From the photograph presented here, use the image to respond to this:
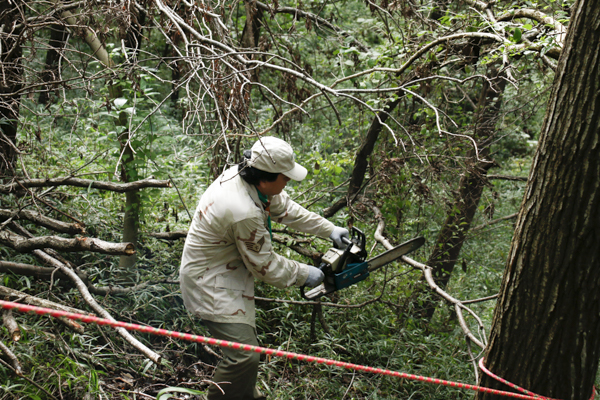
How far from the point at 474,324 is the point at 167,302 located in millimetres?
3644

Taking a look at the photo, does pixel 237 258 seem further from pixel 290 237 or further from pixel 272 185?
pixel 290 237

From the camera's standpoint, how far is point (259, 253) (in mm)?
2801

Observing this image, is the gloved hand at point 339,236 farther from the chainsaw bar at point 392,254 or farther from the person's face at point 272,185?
the person's face at point 272,185

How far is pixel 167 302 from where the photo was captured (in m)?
3.86

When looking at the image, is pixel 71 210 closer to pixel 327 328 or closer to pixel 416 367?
pixel 327 328

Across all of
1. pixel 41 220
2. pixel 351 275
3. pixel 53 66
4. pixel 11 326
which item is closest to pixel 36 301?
pixel 11 326

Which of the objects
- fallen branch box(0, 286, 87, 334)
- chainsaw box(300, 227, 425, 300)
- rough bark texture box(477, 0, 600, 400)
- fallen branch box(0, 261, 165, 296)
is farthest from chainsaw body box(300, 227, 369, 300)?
fallen branch box(0, 261, 165, 296)

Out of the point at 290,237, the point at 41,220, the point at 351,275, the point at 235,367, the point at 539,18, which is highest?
the point at 539,18

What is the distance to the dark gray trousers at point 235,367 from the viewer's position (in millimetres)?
2768

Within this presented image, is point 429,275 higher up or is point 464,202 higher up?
point 464,202

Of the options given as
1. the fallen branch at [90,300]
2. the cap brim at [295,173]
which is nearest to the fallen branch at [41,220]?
the fallen branch at [90,300]

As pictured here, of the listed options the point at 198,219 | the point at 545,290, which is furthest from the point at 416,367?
the point at 198,219

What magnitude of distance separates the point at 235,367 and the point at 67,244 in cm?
153

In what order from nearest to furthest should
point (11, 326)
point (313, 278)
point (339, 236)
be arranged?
point (11, 326) < point (313, 278) < point (339, 236)
